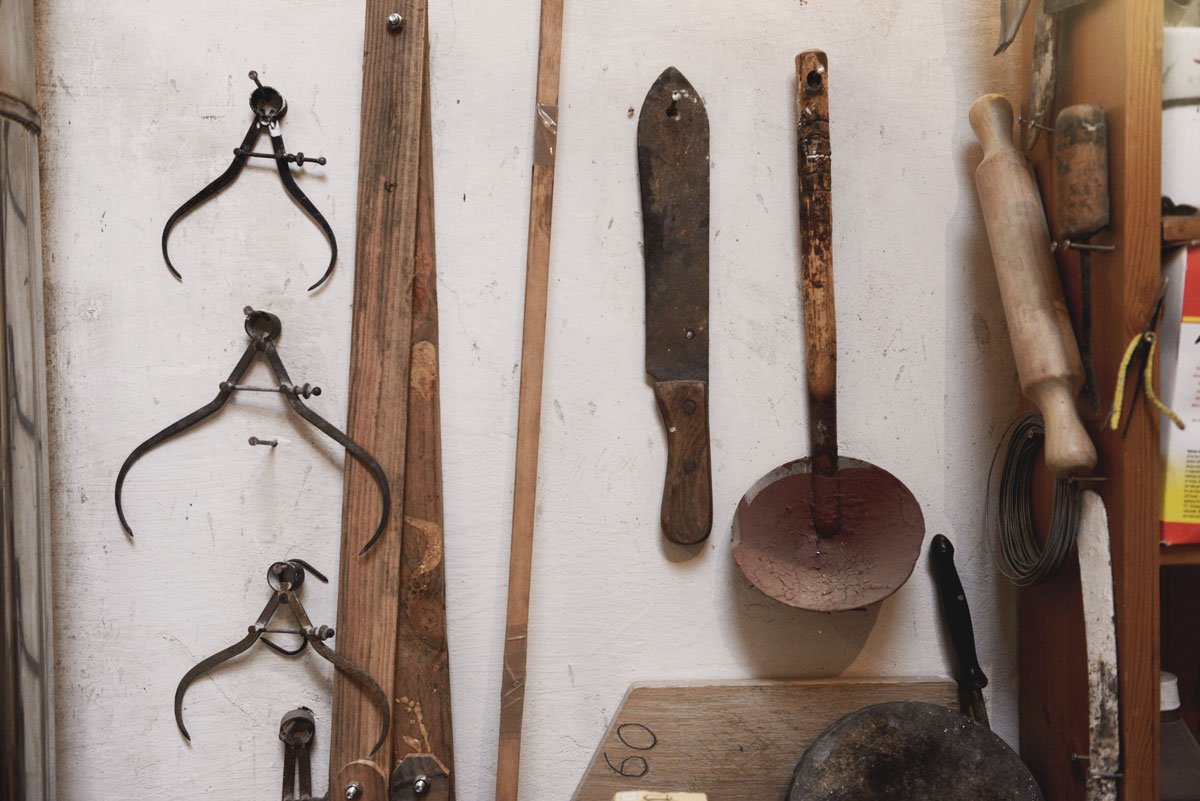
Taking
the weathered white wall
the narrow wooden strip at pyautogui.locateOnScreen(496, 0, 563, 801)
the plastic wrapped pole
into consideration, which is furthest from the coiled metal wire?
the plastic wrapped pole

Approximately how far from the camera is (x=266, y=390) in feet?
3.45

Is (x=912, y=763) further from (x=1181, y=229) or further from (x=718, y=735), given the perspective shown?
(x=1181, y=229)

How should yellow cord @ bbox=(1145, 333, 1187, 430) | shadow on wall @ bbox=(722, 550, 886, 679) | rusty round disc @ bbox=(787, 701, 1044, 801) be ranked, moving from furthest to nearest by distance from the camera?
shadow on wall @ bbox=(722, 550, 886, 679) < rusty round disc @ bbox=(787, 701, 1044, 801) < yellow cord @ bbox=(1145, 333, 1187, 430)

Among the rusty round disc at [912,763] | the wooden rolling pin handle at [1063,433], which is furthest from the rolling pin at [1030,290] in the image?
the rusty round disc at [912,763]

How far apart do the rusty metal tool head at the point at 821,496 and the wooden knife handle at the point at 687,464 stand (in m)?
0.05

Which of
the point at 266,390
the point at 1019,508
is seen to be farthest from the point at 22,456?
the point at 1019,508

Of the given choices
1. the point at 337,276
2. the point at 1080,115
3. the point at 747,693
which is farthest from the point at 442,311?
the point at 1080,115

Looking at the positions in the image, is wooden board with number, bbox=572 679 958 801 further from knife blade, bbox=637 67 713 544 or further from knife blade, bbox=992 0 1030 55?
knife blade, bbox=992 0 1030 55

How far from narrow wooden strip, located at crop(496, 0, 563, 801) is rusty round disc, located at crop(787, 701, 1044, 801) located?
1.11ft

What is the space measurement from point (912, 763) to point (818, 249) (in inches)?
24.1

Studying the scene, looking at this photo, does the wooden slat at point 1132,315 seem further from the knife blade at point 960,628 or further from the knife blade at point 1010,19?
the knife blade at point 960,628

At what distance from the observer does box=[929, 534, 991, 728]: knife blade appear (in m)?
1.08

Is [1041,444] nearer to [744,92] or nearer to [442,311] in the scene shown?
[744,92]

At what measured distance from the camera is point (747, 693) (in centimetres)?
108
